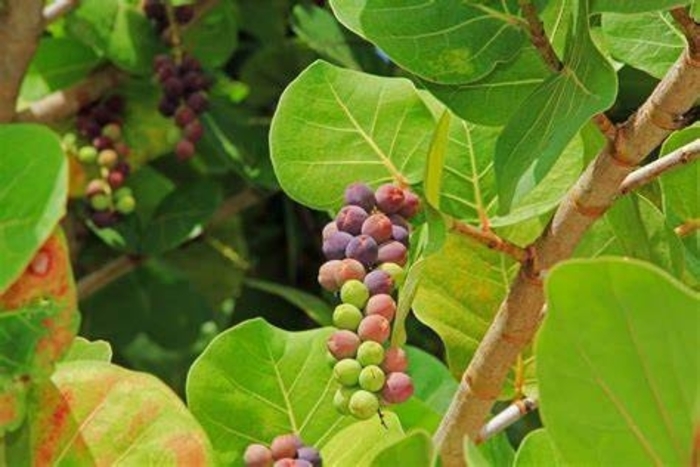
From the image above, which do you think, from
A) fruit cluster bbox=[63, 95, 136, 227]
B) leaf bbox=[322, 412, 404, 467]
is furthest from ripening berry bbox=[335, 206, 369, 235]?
fruit cluster bbox=[63, 95, 136, 227]

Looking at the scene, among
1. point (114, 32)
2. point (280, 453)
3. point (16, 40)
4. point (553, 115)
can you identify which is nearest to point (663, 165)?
point (553, 115)

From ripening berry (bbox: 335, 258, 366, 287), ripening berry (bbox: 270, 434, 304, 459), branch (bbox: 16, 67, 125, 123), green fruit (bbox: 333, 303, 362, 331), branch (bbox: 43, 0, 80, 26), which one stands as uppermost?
ripening berry (bbox: 335, 258, 366, 287)

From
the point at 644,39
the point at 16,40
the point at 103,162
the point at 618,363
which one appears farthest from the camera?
the point at 103,162

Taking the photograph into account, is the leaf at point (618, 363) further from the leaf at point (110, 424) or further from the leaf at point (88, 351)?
the leaf at point (88, 351)

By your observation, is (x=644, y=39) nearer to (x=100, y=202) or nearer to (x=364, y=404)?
(x=364, y=404)

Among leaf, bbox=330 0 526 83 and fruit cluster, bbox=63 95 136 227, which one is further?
fruit cluster, bbox=63 95 136 227

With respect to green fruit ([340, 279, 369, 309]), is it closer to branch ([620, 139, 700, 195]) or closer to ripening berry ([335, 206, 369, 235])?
ripening berry ([335, 206, 369, 235])

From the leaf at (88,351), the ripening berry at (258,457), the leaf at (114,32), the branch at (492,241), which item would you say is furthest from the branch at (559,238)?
the leaf at (114,32)

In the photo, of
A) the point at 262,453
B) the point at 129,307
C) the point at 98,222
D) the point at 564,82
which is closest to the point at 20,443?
the point at 262,453
